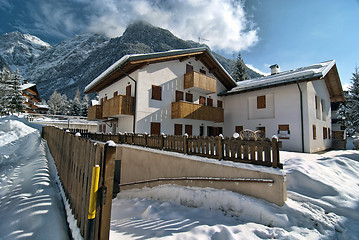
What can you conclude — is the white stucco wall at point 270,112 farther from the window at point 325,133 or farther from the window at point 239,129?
the window at point 325,133

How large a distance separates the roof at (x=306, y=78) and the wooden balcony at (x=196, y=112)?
285 cm

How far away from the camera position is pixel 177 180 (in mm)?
7145

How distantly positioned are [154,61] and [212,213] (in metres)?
12.7

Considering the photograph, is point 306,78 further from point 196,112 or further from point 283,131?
point 196,112

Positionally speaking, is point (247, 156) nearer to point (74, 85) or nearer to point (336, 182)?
point (336, 182)

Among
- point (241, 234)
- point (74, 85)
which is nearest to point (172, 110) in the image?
point (241, 234)

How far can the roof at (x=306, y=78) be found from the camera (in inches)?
548

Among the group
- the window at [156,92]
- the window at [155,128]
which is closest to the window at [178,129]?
the window at [155,128]

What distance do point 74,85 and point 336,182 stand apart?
14939 cm

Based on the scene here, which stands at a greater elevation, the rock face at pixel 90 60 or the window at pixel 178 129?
the rock face at pixel 90 60

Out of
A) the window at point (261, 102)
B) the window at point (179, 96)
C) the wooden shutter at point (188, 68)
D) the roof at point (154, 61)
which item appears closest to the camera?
the roof at point (154, 61)

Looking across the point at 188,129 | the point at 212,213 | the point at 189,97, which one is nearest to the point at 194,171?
the point at 212,213

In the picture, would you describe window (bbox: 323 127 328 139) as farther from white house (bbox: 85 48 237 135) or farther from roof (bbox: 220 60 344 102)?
white house (bbox: 85 48 237 135)

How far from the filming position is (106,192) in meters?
2.26
